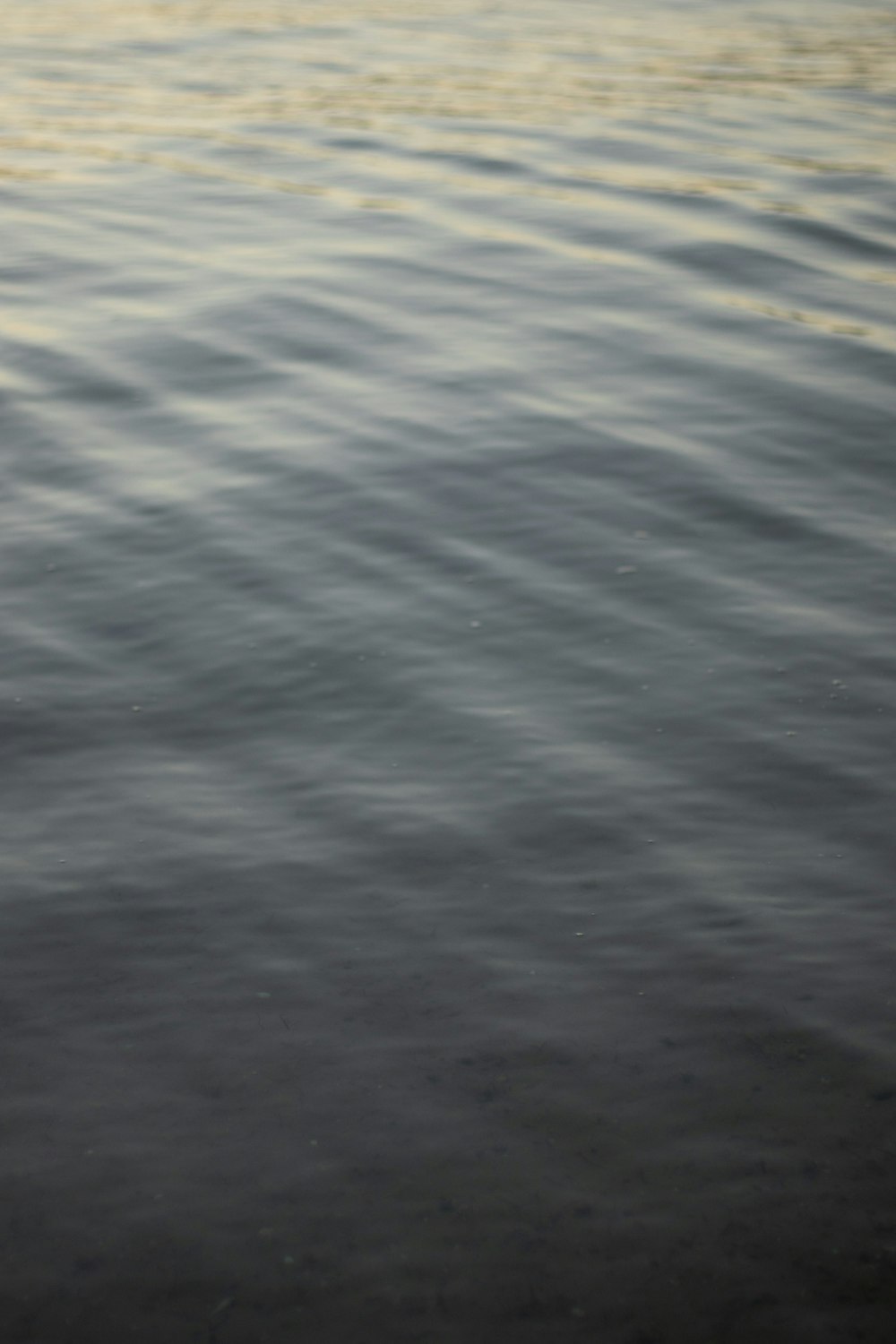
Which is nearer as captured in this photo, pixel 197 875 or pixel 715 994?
pixel 715 994

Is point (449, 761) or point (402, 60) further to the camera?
point (402, 60)

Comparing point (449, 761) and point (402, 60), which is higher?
point (402, 60)

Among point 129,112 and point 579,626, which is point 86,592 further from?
point 129,112

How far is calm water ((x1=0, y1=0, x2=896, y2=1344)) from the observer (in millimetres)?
4469

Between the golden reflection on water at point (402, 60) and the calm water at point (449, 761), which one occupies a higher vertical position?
the golden reflection on water at point (402, 60)

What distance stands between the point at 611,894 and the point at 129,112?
12940 millimetres

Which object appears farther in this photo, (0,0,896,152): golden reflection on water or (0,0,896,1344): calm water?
(0,0,896,152): golden reflection on water

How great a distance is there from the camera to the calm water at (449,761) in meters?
4.47

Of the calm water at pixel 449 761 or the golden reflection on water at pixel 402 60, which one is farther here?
the golden reflection on water at pixel 402 60

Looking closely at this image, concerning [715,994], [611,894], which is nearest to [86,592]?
[611,894]

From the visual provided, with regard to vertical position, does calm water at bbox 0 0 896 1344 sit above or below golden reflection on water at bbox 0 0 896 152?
below

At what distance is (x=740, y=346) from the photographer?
1084cm

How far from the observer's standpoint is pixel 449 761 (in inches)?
261

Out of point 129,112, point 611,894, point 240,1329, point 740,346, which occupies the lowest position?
point 240,1329
